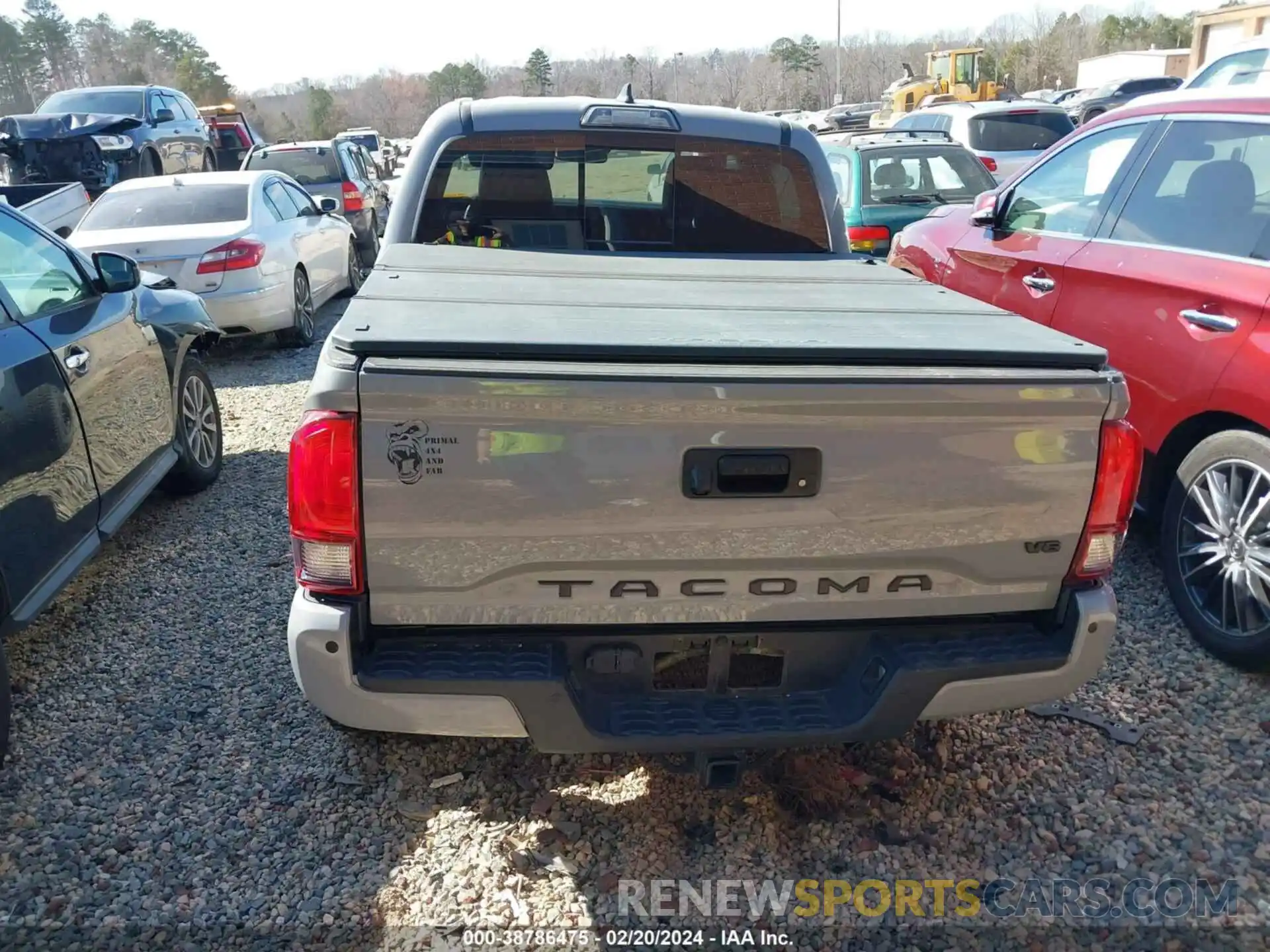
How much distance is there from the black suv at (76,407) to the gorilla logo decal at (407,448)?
6.11ft

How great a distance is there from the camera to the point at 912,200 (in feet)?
30.1

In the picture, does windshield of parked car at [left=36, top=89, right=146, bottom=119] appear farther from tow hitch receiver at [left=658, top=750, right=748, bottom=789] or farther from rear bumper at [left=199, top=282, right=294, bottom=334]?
tow hitch receiver at [left=658, top=750, right=748, bottom=789]

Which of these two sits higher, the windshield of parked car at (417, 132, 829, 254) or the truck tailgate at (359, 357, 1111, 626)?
the windshield of parked car at (417, 132, 829, 254)

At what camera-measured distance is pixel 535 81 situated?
65.9m

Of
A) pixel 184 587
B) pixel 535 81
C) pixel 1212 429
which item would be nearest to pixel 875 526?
pixel 1212 429

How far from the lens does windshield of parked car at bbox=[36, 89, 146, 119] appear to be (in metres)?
16.2

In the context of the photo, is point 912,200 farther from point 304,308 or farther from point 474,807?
point 474,807

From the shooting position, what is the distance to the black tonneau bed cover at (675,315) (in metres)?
2.29

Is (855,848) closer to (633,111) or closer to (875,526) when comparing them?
(875,526)

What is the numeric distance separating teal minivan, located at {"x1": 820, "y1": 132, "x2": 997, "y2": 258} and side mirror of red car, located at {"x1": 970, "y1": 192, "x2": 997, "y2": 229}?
3.32 meters

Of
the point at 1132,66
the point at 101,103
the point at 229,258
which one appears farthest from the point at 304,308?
the point at 1132,66

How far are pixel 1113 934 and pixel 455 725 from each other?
1.81m

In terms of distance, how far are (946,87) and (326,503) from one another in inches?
1466

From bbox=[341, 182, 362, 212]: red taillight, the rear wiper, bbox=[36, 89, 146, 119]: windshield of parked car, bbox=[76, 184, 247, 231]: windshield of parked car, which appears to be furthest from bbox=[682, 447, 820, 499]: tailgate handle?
bbox=[36, 89, 146, 119]: windshield of parked car
